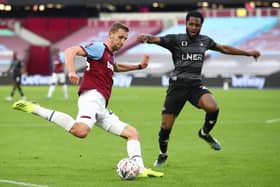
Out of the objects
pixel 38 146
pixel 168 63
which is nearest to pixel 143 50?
pixel 168 63

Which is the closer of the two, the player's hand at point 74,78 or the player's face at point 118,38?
the player's hand at point 74,78

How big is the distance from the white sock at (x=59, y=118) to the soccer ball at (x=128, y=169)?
97 cm

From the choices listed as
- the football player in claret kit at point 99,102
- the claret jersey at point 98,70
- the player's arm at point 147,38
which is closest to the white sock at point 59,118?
the football player in claret kit at point 99,102

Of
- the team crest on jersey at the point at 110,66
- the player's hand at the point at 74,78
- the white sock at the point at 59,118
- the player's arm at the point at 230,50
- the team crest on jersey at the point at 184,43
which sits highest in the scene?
the player's hand at the point at 74,78

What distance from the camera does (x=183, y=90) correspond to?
14.0 metres

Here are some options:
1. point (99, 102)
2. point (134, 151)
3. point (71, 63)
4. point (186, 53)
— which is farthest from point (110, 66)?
point (186, 53)

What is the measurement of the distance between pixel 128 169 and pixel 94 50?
72.0 inches

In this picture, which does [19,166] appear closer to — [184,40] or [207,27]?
[184,40]

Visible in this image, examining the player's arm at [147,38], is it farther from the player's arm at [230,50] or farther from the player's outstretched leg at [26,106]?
the player's outstretched leg at [26,106]

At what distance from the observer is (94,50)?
12.1 metres

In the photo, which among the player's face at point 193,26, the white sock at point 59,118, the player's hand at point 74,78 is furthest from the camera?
the player's face at point 193,26

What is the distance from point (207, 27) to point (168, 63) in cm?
550

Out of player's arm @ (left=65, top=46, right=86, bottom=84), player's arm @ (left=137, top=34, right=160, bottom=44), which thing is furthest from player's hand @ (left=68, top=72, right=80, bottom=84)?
player's arm @ (left=137, top=34, right=160, bottom=44)

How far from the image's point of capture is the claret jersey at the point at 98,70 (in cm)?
1214
